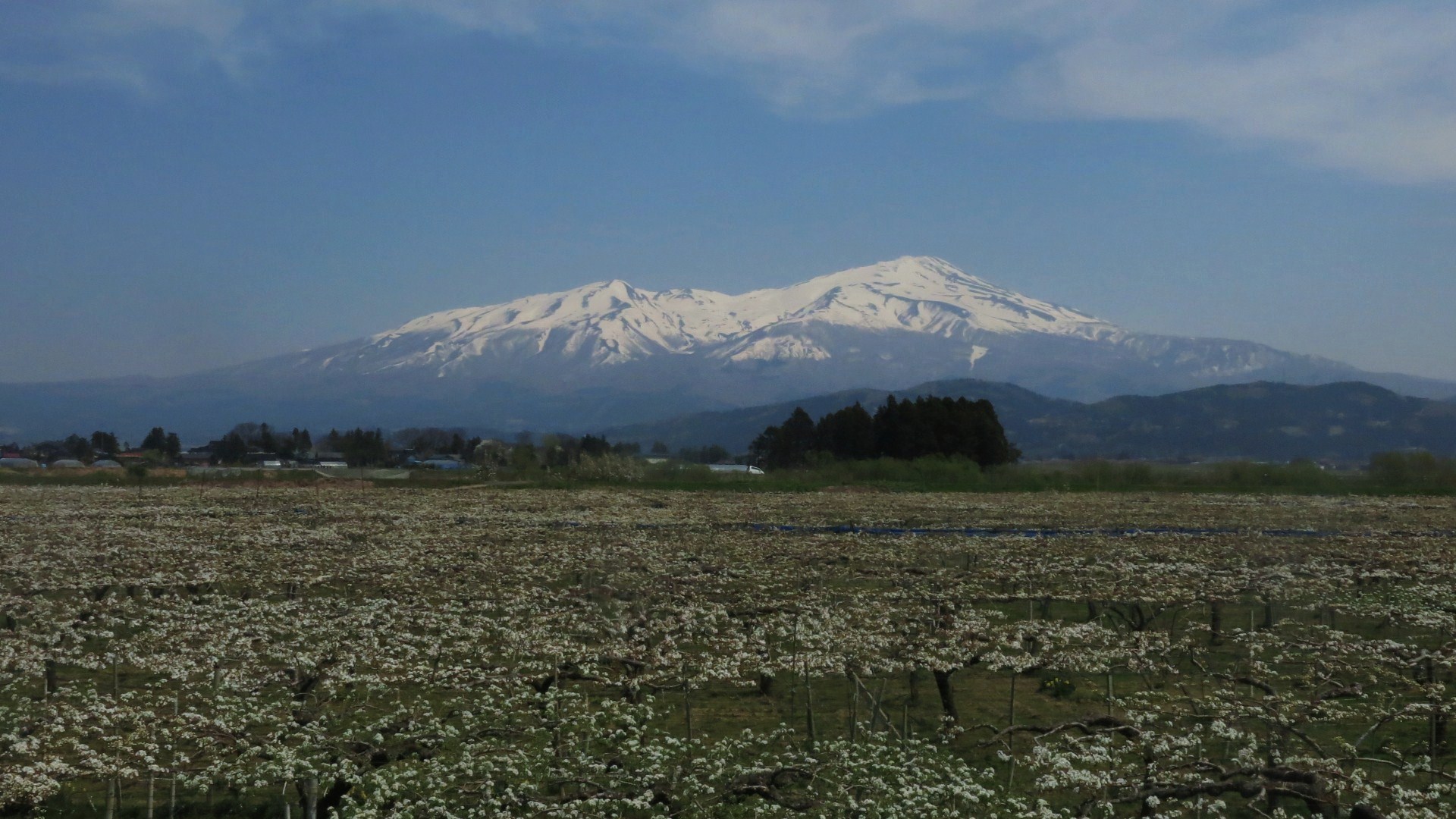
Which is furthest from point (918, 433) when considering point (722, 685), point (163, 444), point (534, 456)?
point (163, 444)

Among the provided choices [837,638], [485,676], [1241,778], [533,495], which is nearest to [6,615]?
[485,676]

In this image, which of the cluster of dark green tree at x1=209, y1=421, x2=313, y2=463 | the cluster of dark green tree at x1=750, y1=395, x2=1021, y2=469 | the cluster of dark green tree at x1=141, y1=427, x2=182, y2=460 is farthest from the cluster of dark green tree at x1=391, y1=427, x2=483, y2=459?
the cluster of dark green tree at x1=750, y1=395, x2=1021, y2=469

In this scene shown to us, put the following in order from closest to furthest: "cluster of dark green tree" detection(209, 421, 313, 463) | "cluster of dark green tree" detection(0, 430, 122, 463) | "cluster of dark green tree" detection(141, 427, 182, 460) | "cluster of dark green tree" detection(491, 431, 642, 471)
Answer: "cluster of dark green tree" detection(491, 431, 642, 471) < "cluster of dark green tree" detection(141, 427, 182, 460) < "cluster of dark green tree" detection(209, 421, 313, 463) < "cluster of dark green tree" detection(0, 430, 122, 463)

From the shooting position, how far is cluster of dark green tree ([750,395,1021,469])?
60969 mm

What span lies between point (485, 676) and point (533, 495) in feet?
112

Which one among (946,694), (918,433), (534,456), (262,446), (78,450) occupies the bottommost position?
(946,694)

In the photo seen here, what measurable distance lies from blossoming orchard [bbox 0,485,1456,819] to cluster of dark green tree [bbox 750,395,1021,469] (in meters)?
40.4

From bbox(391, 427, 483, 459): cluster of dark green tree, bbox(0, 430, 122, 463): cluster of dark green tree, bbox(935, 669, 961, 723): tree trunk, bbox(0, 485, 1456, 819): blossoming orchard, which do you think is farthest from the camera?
bbox(391, 427, 483, 459): cluster of dark green tree

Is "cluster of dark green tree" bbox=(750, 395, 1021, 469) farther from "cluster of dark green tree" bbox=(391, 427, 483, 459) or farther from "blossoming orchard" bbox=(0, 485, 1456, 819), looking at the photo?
"blossoming orchard" bbox=(0, 485, 1456, 819)

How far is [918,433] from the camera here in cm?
6125

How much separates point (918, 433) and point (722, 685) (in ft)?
168

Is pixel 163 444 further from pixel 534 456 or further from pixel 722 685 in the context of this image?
pixel 722 685

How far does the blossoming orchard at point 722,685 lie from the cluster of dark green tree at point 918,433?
132 ft

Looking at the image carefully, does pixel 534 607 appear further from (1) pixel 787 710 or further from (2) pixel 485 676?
(1) pixel 787 710
